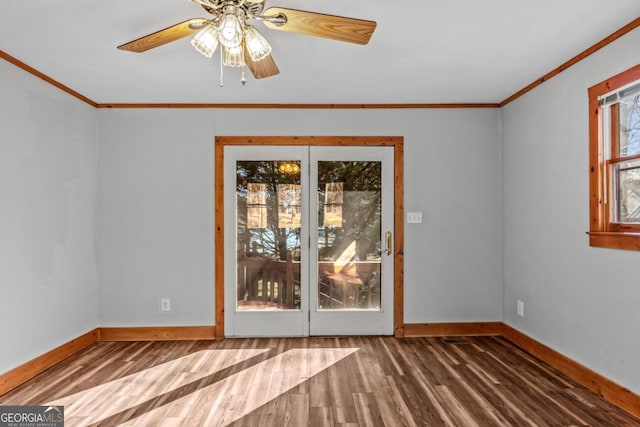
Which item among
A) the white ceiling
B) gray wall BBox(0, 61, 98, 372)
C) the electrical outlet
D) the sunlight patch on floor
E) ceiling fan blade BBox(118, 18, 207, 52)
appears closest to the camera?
ceiling fan blade BBox(118, 18, 207, 52)

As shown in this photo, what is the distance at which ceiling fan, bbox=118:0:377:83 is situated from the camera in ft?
5.78

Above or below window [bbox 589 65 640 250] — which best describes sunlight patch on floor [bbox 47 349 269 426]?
below

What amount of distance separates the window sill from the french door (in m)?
1.81

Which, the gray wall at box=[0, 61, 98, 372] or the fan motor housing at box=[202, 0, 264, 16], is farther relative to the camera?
the gray wall at box=[0, 61, 98, 372]

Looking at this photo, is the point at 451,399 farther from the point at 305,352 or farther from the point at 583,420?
the point at 305,352

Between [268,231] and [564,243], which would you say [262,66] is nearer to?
[268,231]

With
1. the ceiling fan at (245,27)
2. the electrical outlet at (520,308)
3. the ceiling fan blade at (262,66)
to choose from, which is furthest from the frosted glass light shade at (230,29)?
the electrical outlet at (520,308)

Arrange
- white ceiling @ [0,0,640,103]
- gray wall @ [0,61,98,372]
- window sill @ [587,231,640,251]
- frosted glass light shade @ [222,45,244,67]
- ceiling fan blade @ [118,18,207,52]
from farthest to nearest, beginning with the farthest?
gray wall @ [0,61,98,372], window sill @ [587,231,640,251], white ceiling @ [0,0,640,103], frosted glass light shade @ [222,45,244,67], ceiling fan blade @ [118,18,207,52]

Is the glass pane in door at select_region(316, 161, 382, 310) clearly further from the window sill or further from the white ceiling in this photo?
the window sill

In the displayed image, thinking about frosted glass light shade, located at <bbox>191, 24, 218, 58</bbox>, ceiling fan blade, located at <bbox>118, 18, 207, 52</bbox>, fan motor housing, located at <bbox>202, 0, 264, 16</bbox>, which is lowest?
frosted glass light shade, located at <bbox>191, 24, 218, 58</bbox>

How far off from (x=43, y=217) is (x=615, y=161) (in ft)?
14.7

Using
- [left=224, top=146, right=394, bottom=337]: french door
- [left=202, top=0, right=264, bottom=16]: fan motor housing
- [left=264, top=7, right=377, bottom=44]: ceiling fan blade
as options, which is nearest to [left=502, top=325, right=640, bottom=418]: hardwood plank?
[left=224, top=146, right=394, bottom=337]: french door

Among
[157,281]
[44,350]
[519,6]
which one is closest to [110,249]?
[157,281]

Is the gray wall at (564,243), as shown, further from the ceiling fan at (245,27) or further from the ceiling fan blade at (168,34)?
the ceiling fan blade at (168,34)
